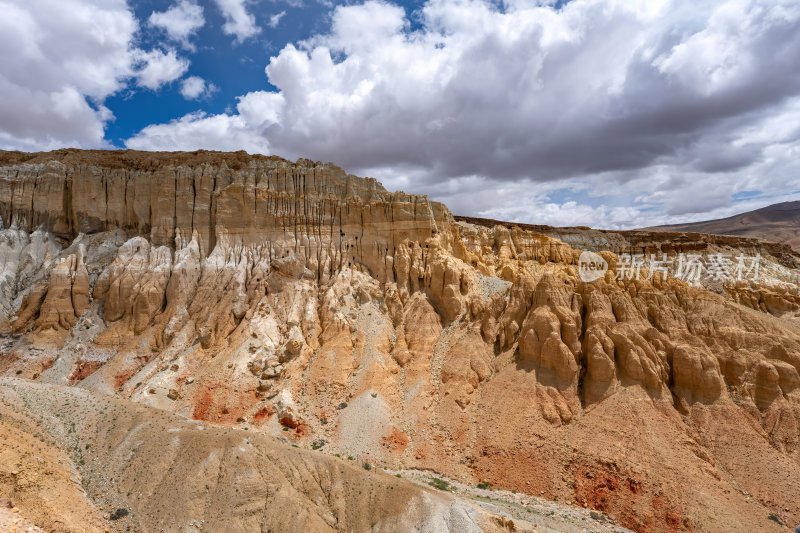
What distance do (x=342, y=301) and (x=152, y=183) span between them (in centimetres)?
2500

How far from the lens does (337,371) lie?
105 feet

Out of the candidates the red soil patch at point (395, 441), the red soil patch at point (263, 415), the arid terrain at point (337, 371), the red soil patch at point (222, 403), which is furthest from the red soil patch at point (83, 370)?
the red soil patch at point (395, 441)

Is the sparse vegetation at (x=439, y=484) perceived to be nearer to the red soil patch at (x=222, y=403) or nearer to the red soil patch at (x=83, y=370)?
the red soil patch at (x=222, y=403)

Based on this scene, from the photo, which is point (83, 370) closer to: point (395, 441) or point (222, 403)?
point (222, 403)

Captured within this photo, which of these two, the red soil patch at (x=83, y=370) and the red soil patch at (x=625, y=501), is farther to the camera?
the red soil patch at (x=83, y=370)

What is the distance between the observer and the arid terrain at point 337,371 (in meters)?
20.1

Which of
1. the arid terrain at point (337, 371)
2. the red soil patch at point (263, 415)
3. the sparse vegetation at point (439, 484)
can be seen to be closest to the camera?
the arid terrain at point (337, 371)

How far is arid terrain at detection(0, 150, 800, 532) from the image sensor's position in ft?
65.9

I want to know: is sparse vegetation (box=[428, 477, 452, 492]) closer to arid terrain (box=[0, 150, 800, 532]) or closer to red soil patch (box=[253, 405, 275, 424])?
arid terrain (box=[0, 150, 800, 532])

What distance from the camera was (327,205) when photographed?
4216 cm

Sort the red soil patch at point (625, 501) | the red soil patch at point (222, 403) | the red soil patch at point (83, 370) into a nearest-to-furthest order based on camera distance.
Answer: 1. the red soil patch at point (625, 501)
2. the red soil patch at point (222, 403)
3. the red soil patch at point (83, 370)

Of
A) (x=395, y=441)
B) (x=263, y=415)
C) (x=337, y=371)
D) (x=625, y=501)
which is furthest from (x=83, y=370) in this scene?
(x=625, y=501)

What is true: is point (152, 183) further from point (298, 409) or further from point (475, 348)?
point (475, 348)

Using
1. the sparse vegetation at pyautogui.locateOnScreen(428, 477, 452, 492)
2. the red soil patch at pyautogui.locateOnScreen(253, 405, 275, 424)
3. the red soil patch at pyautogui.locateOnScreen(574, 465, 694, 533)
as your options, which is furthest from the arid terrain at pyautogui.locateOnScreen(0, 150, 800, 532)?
the sparse vegetation at pyautogui.locateOnScreen(428, 477, 452, 492)
